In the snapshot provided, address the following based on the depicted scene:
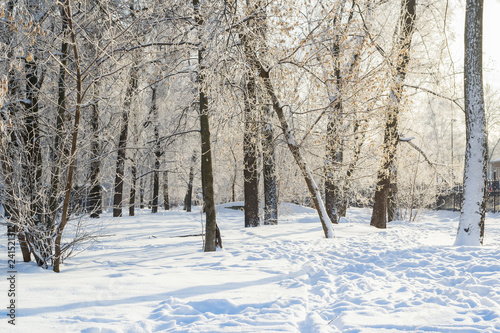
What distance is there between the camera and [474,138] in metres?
7.76

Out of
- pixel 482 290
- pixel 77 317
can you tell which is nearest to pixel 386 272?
pixel 482 290

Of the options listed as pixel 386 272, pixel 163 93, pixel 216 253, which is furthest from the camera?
pixel 163 93

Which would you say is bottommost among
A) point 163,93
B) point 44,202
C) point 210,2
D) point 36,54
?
point 44,202

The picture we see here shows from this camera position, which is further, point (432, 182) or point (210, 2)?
point (432, 182)

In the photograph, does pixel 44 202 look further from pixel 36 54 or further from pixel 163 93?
pixel 163 93

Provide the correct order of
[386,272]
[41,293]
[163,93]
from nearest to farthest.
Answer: [41,293] → [386,272] → [163,93]

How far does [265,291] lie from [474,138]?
5.66 metres

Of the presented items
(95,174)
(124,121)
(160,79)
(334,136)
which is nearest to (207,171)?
(160,79)

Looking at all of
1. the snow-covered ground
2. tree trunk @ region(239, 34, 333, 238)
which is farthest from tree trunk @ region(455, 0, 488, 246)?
tree trunk @ region(239, 34, 333, 238)

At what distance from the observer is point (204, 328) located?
362 centimetres

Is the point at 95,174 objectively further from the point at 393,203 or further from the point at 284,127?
the point at 393,203

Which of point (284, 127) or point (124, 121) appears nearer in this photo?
point (284, 127)

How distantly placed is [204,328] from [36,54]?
609cm

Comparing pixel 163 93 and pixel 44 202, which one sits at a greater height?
pixel 163 93
